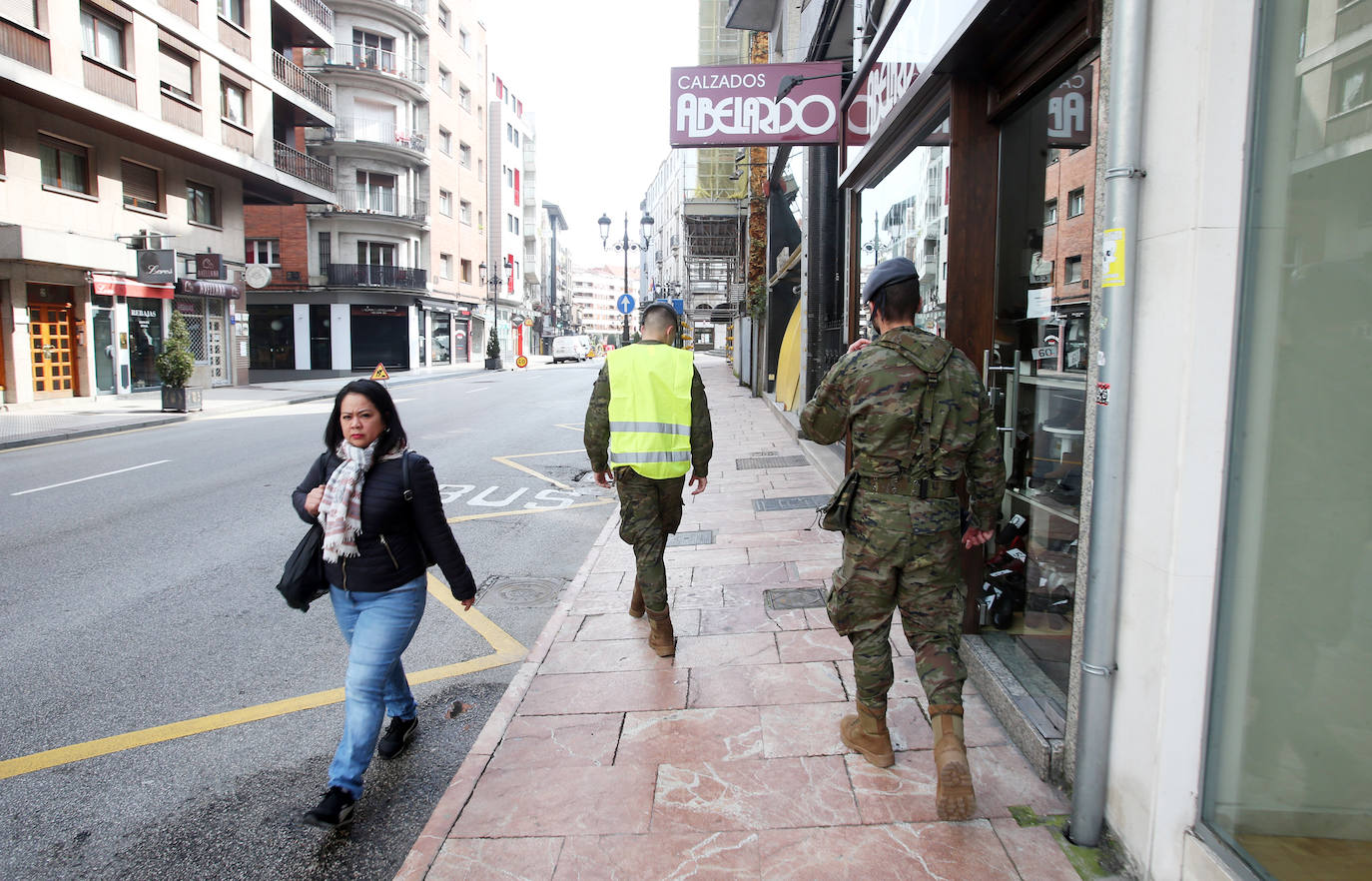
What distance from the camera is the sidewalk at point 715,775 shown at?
268 cm

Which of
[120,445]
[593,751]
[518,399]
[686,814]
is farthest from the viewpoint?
[518,399]

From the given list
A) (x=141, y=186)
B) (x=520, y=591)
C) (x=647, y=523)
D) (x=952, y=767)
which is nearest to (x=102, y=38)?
(x=141, y=186)

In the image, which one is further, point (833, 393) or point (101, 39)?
point (101, 39)

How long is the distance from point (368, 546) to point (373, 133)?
1592 inches

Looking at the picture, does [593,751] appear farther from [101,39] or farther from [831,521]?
[101,39]

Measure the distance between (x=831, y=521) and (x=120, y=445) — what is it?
531 inches

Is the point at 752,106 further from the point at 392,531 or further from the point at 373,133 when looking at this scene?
the point at 373,133

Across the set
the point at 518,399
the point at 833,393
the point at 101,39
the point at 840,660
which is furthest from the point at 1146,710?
the point at 101,39

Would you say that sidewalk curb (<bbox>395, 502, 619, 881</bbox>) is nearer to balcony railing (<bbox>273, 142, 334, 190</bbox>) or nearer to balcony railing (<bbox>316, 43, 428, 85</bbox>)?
balcony railing (<bbox>273, 142, 334, 190</bbox>)

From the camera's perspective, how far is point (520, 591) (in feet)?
19.3

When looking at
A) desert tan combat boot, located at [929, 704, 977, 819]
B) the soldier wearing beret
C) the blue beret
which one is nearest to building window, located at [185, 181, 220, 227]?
→ the blue beret

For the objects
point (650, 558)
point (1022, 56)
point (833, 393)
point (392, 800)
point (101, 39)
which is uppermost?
point (101, 39)

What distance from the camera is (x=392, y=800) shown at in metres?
3.23

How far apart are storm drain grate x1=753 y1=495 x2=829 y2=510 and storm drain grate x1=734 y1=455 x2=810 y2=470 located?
83.7 inches
